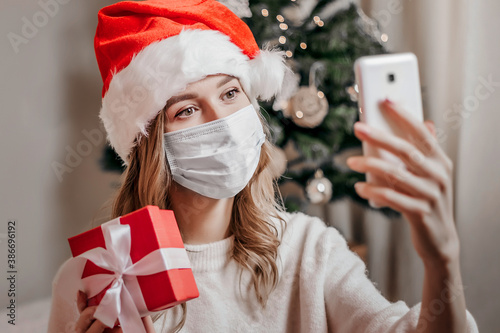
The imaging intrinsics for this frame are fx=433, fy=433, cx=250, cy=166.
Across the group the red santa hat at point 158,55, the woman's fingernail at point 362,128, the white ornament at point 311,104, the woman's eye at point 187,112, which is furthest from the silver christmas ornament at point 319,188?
the woman's fingernail at point 362,128

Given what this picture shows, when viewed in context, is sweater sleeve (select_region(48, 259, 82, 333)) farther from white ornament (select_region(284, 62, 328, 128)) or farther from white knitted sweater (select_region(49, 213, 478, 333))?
white ornament (select_region(284, 62, 328, 128))

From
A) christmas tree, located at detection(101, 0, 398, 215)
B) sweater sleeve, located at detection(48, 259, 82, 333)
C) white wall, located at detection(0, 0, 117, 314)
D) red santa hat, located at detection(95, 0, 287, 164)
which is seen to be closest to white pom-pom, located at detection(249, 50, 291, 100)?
red santa hat, located at detection(95, 0, 287, 164)

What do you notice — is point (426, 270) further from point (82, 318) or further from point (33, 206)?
point (33, 206)

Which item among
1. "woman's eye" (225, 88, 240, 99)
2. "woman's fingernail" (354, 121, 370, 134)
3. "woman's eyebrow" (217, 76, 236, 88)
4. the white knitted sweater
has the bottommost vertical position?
the white knitted sweater

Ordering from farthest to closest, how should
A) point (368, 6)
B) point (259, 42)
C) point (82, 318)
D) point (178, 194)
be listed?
1. point (368, 6)
2. point (259, 42)
3. point (178, 194)
4. point (82, 318)

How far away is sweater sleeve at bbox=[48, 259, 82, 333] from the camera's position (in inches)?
28.6

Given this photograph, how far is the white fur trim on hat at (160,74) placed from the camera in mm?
836

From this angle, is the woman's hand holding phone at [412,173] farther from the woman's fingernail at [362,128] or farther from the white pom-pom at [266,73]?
the white pom-pom at [266,73]

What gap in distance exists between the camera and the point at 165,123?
2.88 feet

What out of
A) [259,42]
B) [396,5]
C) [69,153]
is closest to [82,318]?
[259,42]

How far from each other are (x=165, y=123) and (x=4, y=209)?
0.77 m

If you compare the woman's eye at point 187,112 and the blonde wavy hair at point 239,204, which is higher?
the woman's eye at point 187,112

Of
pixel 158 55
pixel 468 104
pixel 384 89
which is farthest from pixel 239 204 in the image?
pixel 468 104

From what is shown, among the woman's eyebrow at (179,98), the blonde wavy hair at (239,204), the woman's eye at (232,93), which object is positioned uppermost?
the woman's eyebrow at (179,98)
